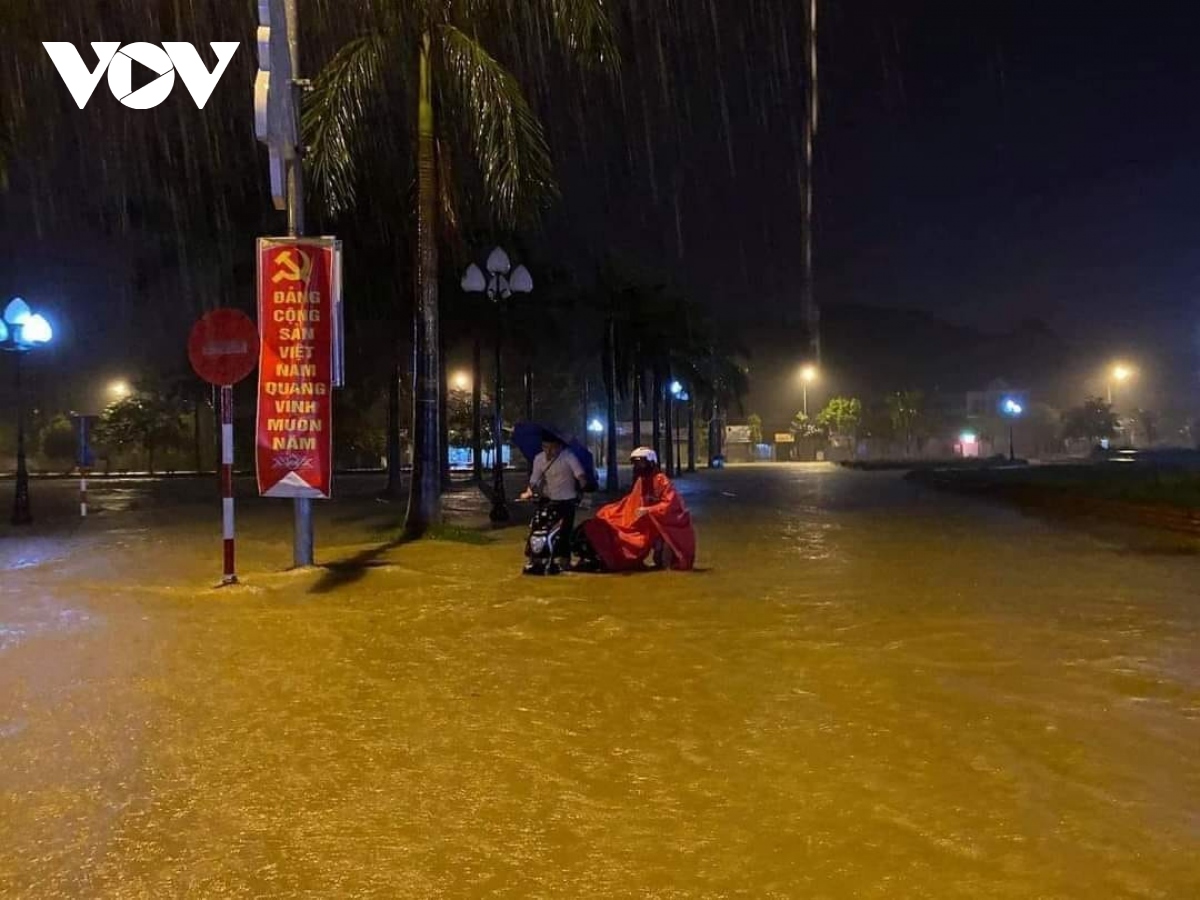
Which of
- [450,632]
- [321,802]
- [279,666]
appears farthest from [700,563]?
[321,802]

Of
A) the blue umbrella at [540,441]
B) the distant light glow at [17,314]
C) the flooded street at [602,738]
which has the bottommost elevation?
the flooded street at [602,738]

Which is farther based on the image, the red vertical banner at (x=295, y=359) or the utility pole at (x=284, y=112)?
the red vertical banner at (x=295, y=359)

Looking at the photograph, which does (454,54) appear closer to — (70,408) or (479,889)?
(479,889)

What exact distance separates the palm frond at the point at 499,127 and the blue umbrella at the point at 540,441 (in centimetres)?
511

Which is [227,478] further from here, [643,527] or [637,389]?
[637,389]

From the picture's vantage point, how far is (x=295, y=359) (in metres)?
13.1

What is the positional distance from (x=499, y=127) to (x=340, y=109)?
232 cm

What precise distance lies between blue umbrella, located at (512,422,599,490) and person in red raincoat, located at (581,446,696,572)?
51 centimetres

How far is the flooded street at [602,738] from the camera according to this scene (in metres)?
4.49

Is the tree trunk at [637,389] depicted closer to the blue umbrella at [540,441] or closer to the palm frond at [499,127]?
the palm frond at [499,127]

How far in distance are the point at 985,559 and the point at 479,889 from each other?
12.3 metres

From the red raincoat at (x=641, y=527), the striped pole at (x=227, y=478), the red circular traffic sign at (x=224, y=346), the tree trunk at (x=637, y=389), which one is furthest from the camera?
the tree trunk at (x=637, y=389)

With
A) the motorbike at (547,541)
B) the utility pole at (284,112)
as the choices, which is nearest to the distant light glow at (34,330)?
the utility pole at (284,112)

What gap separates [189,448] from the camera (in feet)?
214
